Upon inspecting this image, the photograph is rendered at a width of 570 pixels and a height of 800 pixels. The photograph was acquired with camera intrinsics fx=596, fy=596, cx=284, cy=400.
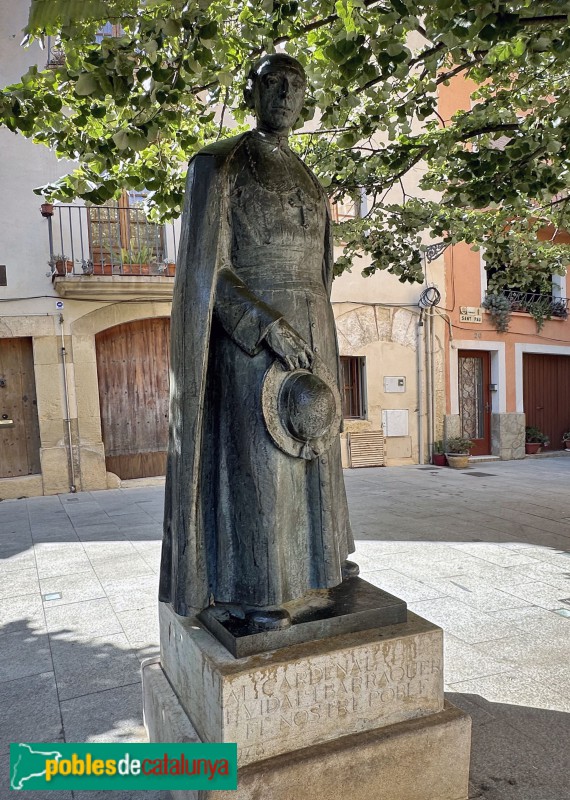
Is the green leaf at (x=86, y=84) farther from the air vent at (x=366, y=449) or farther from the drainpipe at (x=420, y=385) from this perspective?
the drainpipe at (x=420, y=385)

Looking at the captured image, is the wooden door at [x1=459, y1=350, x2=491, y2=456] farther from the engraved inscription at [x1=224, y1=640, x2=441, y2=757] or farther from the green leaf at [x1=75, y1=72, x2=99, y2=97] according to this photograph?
the engraved inscription at [x1=224, y1=640, x2=441, y2=757]

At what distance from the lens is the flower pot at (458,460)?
436 inches

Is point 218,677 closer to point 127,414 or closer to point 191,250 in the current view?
point 191,250

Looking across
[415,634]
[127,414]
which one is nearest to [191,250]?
[415,634]

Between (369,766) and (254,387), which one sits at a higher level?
(254,387)

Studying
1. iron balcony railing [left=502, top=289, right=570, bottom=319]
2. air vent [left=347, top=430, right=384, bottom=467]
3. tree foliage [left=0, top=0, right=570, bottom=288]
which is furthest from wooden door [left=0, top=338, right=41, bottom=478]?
iron balcony railing [left=502, top=289, right=570, bottom=319]

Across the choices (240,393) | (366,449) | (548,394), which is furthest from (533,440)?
(240,393)

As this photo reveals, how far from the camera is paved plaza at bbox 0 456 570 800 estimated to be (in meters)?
2.35

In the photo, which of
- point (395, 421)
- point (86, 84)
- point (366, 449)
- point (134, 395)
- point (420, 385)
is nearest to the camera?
point (86, 84)

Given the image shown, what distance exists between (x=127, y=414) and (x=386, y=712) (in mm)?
8594

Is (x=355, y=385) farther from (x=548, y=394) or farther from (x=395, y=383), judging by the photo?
(x=548, y=394)

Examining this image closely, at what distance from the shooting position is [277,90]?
1.86 m

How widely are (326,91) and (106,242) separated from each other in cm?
663

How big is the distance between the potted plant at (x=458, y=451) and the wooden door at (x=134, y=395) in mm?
5298
